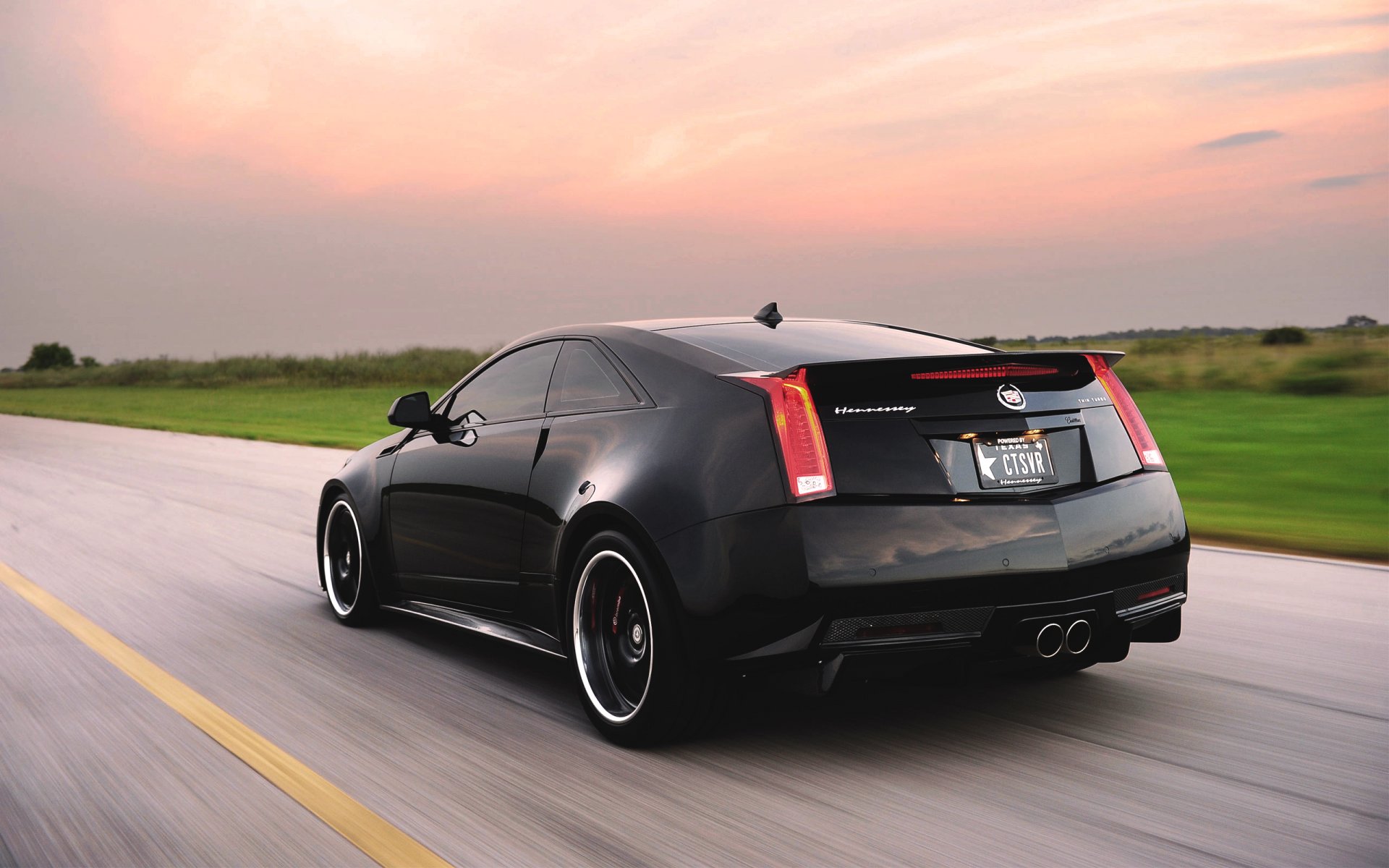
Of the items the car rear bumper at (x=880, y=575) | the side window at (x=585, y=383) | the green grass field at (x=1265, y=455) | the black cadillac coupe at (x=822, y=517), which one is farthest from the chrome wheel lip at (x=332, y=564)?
the green grass field at (x=1265, y=455)

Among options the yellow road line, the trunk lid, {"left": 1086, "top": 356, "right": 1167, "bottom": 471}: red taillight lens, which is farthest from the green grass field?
the yellow road line

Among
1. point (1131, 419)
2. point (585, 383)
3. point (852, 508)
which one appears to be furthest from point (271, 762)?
point (1131, 419)

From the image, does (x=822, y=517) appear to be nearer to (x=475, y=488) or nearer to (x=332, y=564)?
(x=475, y=488)

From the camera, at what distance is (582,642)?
15.7ft

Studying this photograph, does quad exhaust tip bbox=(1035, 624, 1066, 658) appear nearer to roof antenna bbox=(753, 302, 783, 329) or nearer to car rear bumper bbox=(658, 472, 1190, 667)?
car rear bumper bbox=(658, 472, 1190, 667)

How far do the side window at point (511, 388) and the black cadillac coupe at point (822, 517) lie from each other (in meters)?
0.25

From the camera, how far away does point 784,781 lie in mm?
4047

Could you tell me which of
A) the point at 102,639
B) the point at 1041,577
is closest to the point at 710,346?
the point at 1041,577

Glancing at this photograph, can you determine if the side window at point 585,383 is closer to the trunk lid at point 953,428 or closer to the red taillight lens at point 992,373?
the trunk lid at point 953,428

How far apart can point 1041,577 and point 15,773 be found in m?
3.51

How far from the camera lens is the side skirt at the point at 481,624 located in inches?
200

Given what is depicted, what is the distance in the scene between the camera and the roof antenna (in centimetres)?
546

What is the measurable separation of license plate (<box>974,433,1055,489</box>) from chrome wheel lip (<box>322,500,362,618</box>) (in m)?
3.77

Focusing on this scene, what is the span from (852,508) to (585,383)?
1570mm
